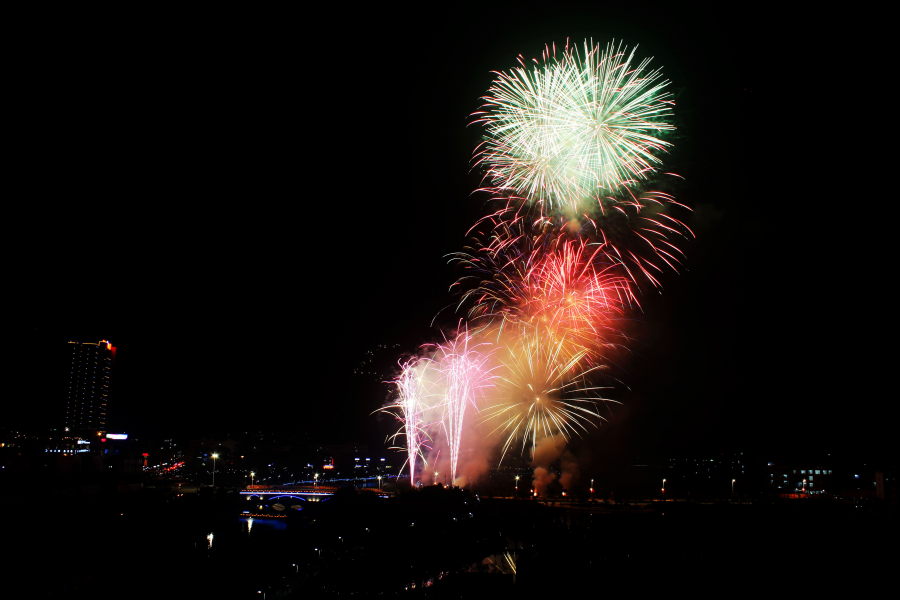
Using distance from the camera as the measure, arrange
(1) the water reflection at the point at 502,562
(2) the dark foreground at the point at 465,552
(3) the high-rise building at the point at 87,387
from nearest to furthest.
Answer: (2) the dark foreground at the point at 465,552 < (1) the water reflection at the point at 502,562 < (3) the high-rise building at the point at 87,387

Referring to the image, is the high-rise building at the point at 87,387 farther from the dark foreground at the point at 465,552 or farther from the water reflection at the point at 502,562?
the water reflection at the point at 502,562

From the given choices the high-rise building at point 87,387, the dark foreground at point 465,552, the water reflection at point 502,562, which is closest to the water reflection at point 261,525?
the dark foreground at point 465,552

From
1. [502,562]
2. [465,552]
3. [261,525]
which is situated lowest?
[261,525]

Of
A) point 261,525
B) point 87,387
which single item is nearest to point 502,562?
point 261,525

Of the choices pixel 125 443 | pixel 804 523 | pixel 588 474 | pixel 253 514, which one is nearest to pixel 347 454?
pixel 125 443

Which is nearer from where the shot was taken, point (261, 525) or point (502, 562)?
point (502, 562)

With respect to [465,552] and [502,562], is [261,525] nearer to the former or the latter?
[465,552]

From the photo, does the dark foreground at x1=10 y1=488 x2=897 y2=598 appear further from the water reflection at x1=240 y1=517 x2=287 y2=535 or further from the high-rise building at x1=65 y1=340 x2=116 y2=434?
the high-rise building at x1=65 y1=340 x2=116 y2=434

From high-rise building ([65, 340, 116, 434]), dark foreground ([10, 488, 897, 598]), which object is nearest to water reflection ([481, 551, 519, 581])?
dark foreground ([10, 488, 897, 598])
